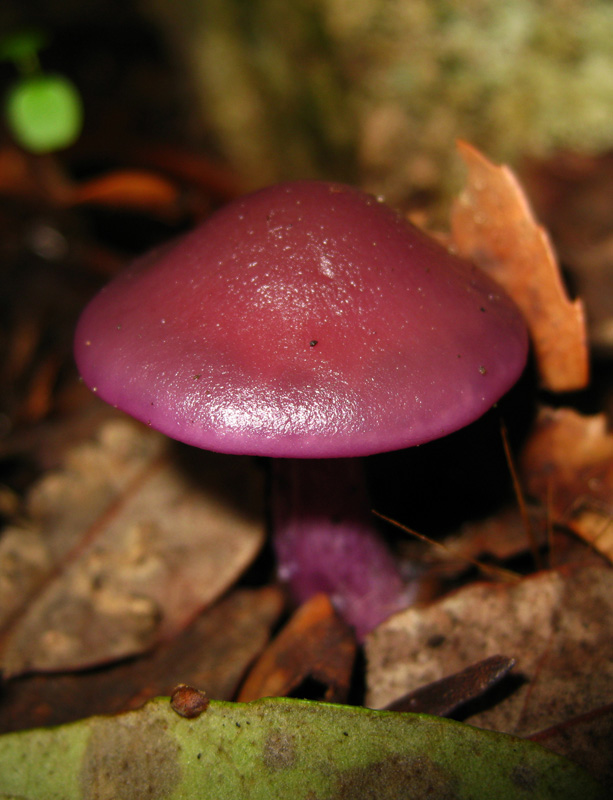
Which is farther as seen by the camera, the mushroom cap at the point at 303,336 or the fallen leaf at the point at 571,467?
the fallen leaf at the point at 571,467

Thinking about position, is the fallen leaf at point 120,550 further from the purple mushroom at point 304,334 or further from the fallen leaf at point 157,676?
the purple mushroom at point 304,334

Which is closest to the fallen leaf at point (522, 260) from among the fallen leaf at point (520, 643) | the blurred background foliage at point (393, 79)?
the fallen leaf at point (520, 643)

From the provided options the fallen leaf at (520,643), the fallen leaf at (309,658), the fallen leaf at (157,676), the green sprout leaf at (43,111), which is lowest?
the fallen leaf at (157,676)

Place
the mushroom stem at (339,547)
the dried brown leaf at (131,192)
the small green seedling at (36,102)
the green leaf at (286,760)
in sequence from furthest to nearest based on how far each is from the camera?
the dried brown leaf at (131,192) → the small green seedling at (36,102) → the mushroom stem at (339,547) → the green leaf at (286,760)

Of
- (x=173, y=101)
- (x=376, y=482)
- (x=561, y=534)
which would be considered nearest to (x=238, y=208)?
(x=376, y=482)

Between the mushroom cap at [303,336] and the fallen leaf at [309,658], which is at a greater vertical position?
the mushroom cap at [303,336]

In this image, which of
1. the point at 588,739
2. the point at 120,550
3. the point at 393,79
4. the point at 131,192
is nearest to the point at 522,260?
the point at 588,739

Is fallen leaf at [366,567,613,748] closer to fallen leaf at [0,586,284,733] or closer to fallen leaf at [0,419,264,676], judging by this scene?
fallen leaf at [0,586,284,733]

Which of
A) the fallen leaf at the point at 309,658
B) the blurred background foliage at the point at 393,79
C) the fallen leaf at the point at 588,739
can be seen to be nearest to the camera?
the fallen leaf at the point at 588,739
